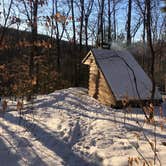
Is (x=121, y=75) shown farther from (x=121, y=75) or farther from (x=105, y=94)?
(x=105, y=94)

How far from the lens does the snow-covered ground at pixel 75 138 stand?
17.2 ft

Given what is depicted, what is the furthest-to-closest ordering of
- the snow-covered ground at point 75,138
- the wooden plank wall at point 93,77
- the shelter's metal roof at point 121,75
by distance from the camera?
the wooden plank wall at point 93,77 → the shelter's metal roof at point 121,75 → the snow-covered ground at point 75,138

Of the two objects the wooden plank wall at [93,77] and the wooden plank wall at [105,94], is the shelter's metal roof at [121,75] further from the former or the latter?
the wooden plank wall at [93,77]

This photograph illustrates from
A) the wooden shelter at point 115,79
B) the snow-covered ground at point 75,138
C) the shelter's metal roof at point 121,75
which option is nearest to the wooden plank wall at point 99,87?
the wooden shelter at point 115,79

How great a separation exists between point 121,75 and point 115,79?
0.36 metres

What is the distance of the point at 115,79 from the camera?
1092 cm

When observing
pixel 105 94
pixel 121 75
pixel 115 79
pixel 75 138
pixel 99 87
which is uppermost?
pixel 121 75

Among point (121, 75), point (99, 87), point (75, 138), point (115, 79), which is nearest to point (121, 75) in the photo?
point (121, 75)

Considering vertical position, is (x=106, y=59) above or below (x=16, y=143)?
above

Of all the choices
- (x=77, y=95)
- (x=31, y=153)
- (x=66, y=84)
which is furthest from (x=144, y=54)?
(x=31, y=153)

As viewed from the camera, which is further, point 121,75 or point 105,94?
point 121,75

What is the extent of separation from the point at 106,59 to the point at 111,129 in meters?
5.28

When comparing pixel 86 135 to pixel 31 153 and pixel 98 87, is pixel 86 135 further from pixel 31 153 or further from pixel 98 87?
pixel 98 87

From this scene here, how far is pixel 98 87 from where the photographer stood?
11508mm
